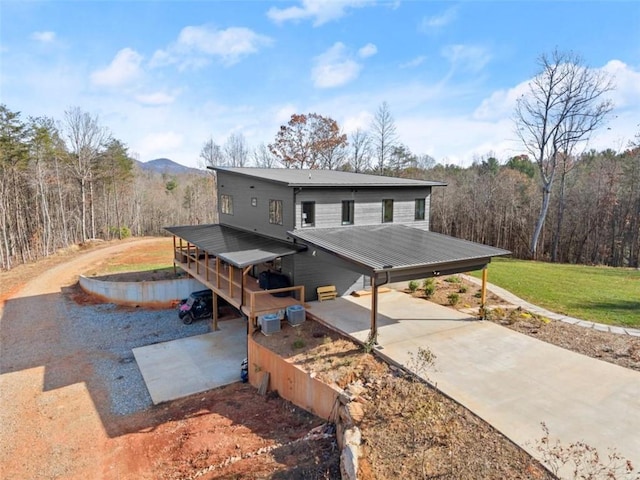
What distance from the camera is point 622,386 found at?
7445 mm

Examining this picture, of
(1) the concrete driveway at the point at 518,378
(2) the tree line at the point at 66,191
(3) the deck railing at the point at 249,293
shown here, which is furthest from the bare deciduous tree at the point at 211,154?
(1) the concrete driveway at the point at 518,378

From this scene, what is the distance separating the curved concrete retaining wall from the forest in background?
1306cm

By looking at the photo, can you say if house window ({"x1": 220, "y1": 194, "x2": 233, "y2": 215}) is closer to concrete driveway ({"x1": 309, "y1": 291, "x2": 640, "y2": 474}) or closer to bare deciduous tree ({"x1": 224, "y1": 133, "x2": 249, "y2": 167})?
concrete driveway ({"x1": 309, "y1": 291, "x2": 640, "y2": 474})

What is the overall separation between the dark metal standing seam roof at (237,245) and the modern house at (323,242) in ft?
0.15

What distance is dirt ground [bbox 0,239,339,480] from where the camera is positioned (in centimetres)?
693

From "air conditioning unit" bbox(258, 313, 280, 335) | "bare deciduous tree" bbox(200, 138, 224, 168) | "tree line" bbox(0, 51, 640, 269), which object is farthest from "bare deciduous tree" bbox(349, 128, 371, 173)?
"air conditioning unit" bbox(258, 313, 280, 335)

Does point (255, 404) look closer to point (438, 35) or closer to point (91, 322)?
point (91, 322)

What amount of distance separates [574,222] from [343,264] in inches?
939

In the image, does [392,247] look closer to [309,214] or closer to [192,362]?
[309,214]

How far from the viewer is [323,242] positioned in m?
11.9

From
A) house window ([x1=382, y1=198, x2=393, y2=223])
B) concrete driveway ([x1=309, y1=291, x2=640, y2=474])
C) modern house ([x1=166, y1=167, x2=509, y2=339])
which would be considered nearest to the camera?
concrete driveway ([x1=309, y1=291, x2=640, y2=474])

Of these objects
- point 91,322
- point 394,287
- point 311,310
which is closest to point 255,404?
point 311,310

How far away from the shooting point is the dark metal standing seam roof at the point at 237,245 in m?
12.3

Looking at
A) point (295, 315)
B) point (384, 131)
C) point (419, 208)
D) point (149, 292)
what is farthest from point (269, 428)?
point (384, 131)
